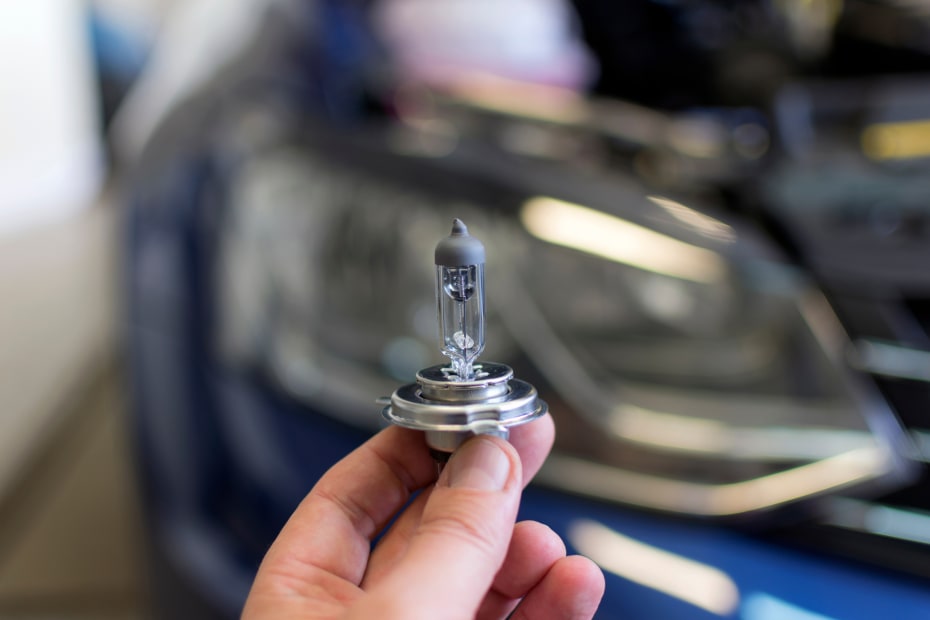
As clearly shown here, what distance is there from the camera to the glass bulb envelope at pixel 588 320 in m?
0.72

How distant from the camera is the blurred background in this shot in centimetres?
70

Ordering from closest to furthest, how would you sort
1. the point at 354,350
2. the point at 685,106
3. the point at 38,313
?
the point at 354,350
the point at 685,106
the point at 38,313

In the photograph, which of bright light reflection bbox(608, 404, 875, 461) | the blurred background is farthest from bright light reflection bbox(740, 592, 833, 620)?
bright light reflection bbox(608, 404, 875, 461)

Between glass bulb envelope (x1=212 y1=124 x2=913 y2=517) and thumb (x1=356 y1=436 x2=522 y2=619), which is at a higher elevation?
glass bulb envelope (x1=212 y1=124 x2=913 y2=517)

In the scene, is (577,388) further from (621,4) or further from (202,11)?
(202,11)

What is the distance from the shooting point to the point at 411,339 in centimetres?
84

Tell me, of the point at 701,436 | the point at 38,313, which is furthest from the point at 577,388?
the point at 38,313

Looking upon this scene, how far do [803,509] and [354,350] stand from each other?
408 mm

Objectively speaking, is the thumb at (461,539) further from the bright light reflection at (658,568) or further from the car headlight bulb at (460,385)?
the bright light reflection at (658,568)

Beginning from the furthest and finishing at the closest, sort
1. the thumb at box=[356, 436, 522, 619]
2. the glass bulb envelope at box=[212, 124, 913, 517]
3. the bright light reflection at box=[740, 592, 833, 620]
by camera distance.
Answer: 1. the glass bulb envelope at box=[212, 124, 913, 517]
2. the bright light reflection at box=[740, 592, 833, 620]
3. the thumb at box=[356, 436, 522, 619]

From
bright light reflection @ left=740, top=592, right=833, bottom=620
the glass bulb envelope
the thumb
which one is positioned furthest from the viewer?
the glass bulb envelope

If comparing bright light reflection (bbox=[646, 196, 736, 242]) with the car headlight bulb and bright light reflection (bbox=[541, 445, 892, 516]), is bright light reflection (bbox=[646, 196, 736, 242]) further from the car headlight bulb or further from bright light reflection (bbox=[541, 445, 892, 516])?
the car headlight bulb

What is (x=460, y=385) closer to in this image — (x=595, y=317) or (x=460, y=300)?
(x=460, y=300)

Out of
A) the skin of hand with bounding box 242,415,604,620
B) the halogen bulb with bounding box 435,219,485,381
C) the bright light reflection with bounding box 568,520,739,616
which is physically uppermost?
the halogen bulb with bounding box 435,219,485,381
